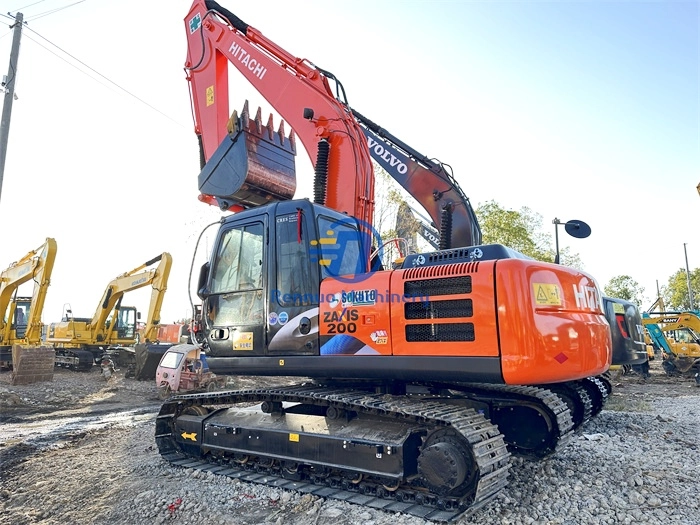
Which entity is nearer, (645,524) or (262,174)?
(645,524)

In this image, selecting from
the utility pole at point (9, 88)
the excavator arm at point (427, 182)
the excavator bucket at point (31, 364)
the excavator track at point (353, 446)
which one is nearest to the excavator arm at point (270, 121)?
the excavator track at point (353, 446)

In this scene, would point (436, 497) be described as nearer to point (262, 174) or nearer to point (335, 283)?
point (335, 283)

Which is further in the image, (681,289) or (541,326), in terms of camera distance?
(681,289)

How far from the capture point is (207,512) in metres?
4.24

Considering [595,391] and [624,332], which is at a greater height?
[624,332]

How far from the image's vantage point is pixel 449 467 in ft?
12.5

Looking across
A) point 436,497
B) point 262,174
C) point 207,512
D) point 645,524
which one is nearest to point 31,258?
point 262,174

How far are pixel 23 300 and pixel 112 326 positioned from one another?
10.4ft

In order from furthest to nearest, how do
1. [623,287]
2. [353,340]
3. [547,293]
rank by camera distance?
[623,287]
[353,340]
[547,293]

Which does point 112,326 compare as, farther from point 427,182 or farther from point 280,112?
point 280,112

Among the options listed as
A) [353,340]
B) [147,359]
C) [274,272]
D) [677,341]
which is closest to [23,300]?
[147,359]

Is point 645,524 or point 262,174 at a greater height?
point 262,174

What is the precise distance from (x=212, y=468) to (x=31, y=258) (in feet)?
47.3

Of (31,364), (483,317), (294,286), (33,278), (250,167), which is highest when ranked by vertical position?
(33,278)
